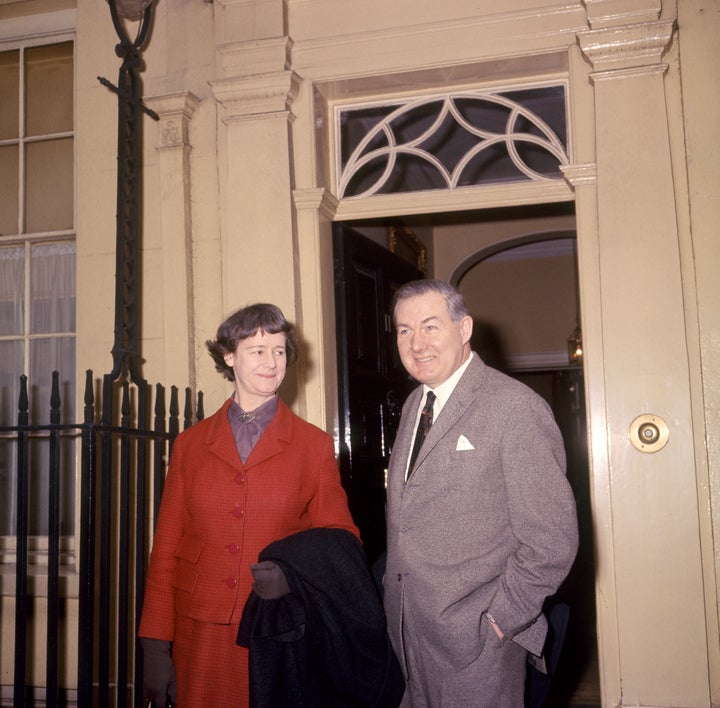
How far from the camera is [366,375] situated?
5160 mm

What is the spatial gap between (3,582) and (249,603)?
9.34 ft

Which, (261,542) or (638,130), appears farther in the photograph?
(638,130)

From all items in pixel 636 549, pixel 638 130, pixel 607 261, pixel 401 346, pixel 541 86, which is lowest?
pixel 636 549

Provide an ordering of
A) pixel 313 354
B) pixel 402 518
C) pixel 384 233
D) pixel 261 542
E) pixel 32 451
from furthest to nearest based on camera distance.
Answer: pixel 384 233
pixel 32 451
pixel 313 354
pixel 261 542
pixel 402 518

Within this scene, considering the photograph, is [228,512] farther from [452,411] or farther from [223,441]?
[452,411]

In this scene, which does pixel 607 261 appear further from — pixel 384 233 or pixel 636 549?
pixel 384 233

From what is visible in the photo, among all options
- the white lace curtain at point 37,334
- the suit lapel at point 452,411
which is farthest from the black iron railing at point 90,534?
the suit lapel at point 452,411

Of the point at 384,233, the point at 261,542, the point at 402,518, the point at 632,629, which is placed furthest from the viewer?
the point at 384,233

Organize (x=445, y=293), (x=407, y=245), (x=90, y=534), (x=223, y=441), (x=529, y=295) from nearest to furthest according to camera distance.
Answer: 1. (x=445, y=293)
2. (x=223, y=441)
3. (x=90, y=534)
4. (x=407, y=245)
5. (x=529, y=295)

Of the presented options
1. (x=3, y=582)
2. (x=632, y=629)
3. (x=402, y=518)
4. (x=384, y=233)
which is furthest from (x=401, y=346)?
(x=384, y=233)

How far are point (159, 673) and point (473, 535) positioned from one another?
1195 mm

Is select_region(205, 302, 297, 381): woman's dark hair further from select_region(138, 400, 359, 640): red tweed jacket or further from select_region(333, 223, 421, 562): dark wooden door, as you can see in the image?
select_region(333, 223, 421, 562): dark wooden door

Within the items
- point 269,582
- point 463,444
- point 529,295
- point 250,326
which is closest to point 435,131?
point 250,326

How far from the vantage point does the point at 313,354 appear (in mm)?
4656
